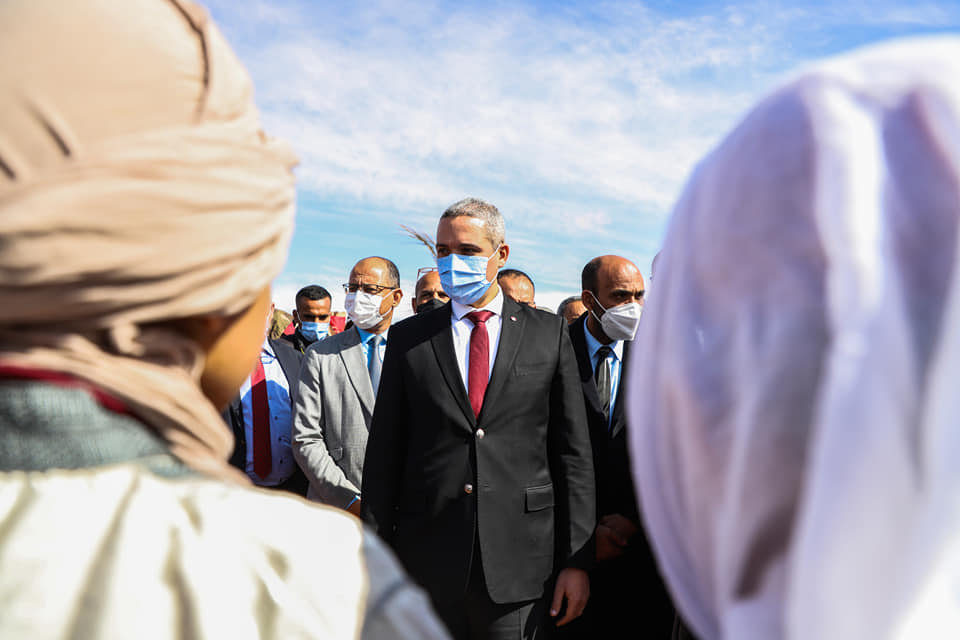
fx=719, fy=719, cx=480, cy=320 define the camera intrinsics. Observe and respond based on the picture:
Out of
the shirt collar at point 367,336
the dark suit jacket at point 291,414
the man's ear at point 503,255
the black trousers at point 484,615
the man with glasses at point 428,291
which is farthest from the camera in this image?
the man with glasses at point 428,291

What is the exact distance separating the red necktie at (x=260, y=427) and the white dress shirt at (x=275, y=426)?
21 mm

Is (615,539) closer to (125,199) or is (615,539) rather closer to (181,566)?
(181,566)

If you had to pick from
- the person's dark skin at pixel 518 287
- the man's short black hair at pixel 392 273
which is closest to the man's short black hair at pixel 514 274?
the person's dark skin at pixel 518 287

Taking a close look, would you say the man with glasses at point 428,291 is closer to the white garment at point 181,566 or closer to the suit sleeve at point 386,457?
the suit sleeve at point 386,457

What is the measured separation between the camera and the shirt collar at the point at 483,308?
12.5 ft

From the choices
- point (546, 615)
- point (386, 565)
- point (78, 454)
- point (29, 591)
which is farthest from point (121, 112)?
point (546, 615)

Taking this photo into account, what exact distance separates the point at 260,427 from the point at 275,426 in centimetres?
11

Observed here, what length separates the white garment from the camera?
34.3 inches

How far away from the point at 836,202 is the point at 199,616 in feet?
2.92

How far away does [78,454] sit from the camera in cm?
97

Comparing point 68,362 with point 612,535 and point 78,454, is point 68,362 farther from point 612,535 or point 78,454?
point 612,535

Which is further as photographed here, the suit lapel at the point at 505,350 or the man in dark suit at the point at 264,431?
the man in dark suit at the point at 264,431

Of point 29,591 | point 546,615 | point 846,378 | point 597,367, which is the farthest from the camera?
point 597,367

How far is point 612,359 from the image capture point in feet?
14.8
